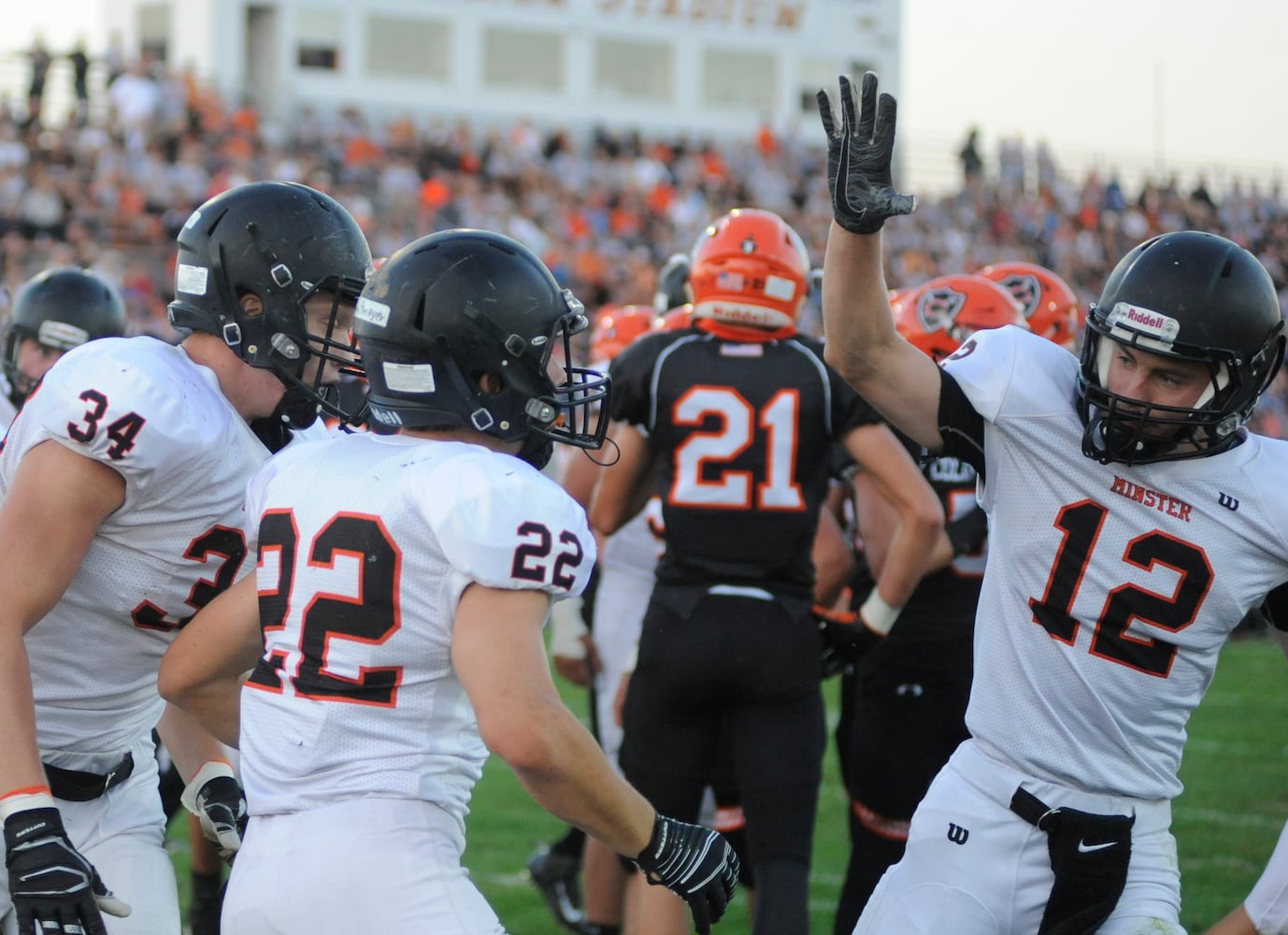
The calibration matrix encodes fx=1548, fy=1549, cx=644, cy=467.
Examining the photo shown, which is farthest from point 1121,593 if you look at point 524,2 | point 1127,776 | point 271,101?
point 524,2

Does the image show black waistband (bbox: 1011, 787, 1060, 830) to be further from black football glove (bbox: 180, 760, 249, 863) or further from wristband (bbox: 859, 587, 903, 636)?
black football glove (bbox: 180, 760, 249, 863)

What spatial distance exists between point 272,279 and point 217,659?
2.55ft

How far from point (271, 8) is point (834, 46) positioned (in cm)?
1223

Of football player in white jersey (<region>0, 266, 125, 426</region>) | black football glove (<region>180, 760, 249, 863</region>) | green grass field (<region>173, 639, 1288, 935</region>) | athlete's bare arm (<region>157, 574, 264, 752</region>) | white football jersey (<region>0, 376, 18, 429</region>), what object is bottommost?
green grass field (<region>173, 639, 1288, 935</region>)

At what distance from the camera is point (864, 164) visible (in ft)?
9.04

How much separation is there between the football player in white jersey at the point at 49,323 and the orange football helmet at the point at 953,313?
2542 mm

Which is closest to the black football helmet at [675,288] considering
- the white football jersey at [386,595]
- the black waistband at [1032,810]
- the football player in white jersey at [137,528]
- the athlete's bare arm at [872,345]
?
the football player in white jersey at [137,528]

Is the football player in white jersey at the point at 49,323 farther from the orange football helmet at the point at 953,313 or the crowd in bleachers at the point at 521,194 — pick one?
the crowd in bleachers at the point at 521,194

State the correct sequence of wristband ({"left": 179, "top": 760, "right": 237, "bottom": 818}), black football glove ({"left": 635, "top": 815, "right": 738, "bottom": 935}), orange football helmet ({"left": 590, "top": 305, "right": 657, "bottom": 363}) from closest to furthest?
black football glove ({"left": 635, "top": 815, "right": 738, "bottom": 935}), wristband ({"left": 179, "top": 760, "right": 237, "bottom": 818}), orange football helmet ({"left": 590, "top": 305, "right": 657, "bottom": 363})

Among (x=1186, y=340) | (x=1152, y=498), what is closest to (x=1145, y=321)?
(x=1186, y=340)

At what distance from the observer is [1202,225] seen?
24547 millimetres

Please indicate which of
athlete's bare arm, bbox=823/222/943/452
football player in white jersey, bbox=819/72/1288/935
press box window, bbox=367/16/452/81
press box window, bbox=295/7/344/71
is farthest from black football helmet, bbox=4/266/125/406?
press box window, bbox=367/16/452/81

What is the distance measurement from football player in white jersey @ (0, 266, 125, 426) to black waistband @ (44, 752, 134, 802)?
213 cm

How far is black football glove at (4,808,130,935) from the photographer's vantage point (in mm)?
2463
